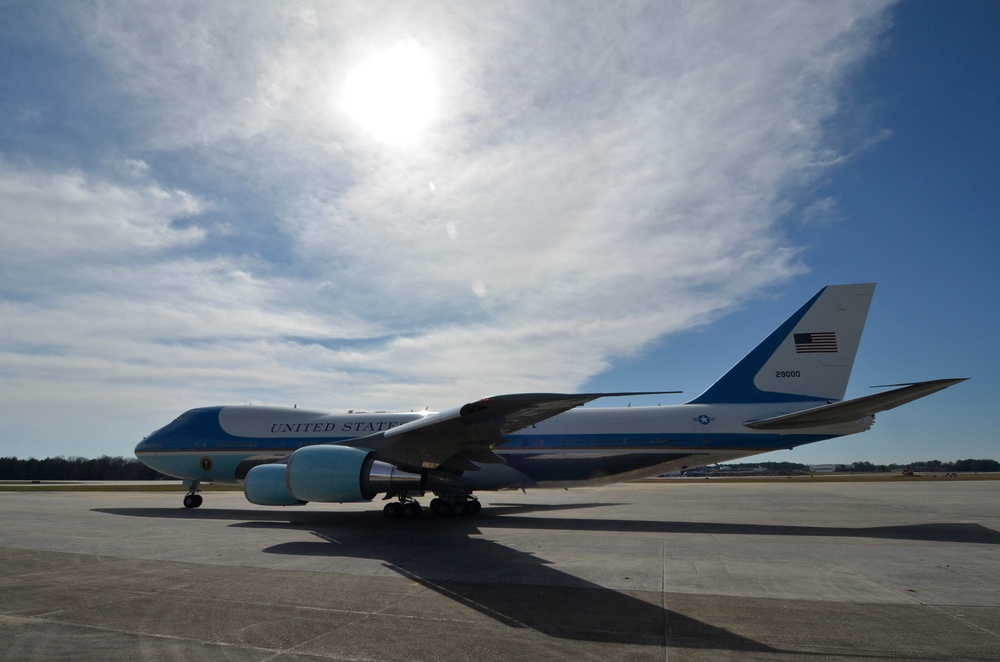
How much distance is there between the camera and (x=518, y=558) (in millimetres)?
8844

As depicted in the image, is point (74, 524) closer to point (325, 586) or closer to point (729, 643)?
point (325, 586)

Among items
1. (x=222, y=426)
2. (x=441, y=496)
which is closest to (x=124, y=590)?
(x=441, y=496)

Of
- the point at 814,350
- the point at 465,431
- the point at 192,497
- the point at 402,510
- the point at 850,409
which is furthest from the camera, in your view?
the point at 192,497

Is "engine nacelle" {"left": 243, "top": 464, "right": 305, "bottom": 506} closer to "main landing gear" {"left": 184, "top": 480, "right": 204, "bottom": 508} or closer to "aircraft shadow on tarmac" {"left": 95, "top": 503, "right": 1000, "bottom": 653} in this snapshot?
"aircraft shadow on tarmac" {"left": 95, "top": 503, "right": 1000, "bottom": 653}

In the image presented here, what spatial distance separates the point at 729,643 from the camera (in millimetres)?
4629

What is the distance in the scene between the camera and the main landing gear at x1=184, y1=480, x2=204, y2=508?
770 inches

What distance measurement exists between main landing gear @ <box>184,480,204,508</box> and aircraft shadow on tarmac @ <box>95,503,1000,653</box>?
1264 millimetres

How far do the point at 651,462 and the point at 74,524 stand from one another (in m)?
14.7

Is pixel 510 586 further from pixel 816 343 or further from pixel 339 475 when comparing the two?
pixel 816 343

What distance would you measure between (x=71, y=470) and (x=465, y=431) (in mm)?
87281

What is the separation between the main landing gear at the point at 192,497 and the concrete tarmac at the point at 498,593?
709cm

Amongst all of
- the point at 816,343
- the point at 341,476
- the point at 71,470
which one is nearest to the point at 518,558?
the point at 341,476

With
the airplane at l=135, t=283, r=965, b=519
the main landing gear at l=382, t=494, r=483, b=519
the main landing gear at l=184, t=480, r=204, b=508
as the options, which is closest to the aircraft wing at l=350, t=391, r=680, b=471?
the airplane at l=135, t=283, r=965, b=519

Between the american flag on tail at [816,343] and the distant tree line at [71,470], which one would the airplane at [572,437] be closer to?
the american flag on tail at [816,343]
